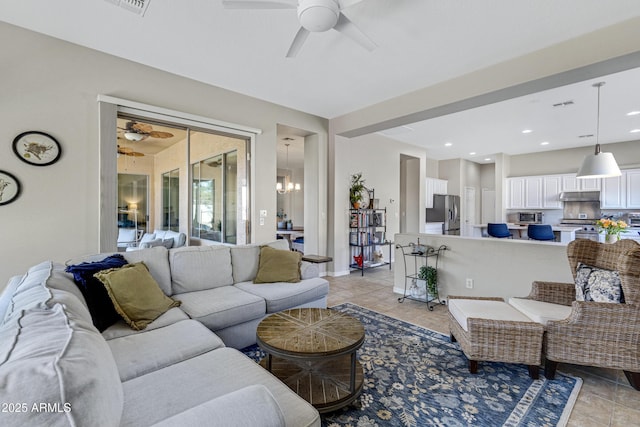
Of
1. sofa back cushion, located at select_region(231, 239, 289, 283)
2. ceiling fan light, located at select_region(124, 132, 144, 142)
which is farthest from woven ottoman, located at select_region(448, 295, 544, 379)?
ceiling fan light, located at select_region(124, 132, 144, 142)

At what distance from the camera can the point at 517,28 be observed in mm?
2713

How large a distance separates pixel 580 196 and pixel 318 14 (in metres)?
8.34

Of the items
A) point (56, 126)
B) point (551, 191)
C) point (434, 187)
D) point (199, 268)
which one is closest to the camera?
point (199, 268)

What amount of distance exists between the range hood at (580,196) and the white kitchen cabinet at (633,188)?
1.74 ft

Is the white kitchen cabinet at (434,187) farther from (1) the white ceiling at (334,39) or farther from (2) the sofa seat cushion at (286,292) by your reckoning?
(2) the sofa seat cushion at (286,292)

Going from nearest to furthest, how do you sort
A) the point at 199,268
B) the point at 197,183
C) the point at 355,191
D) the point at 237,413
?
1. the point at 237,413
2. the point at 199,268
3. the point at 197,183
4. the point at 355,191

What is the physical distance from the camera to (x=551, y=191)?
7.86 m

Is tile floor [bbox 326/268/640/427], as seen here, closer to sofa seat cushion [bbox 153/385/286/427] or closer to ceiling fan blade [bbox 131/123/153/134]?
sofa seat cushion [bbox 153/385/286/427]

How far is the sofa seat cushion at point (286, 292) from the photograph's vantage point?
274 cm

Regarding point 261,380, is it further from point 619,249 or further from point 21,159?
point 21,159

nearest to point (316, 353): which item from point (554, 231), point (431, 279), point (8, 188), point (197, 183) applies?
point (431, 279)

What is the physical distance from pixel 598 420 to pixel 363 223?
14.2 ft

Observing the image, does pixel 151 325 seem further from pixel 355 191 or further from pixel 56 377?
Result: pixel 355 191

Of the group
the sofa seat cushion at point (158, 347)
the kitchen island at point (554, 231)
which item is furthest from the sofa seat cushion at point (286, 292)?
the kitchen island at point (554, 231)
